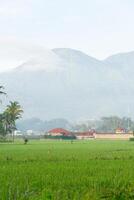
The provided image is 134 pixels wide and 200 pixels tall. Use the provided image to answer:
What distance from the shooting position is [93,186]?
13734mm

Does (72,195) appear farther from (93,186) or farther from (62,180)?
(62,180)

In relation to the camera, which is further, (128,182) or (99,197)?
(128,182)

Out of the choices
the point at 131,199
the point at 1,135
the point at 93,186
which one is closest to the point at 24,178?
the point at 93,186

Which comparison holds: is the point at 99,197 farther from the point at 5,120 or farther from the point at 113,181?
the point at 5,120

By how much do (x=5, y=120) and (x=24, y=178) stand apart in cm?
8443

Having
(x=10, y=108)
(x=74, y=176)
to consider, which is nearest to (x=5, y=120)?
(x=10, y=108)

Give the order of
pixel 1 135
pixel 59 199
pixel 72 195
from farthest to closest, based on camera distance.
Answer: pixel 1 135 → pixel 72 195 → pixel 59 199

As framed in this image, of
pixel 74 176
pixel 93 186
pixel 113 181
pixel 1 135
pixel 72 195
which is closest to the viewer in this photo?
pixel 72 195

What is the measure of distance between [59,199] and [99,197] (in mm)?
954

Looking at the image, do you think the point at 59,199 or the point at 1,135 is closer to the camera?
the point at 59,199

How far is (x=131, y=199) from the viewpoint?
1130 centimetres

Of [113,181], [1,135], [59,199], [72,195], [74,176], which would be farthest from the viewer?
[1,135]

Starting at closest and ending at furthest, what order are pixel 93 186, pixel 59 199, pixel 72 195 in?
pixel 59 199, pixel 72 195, pixel 93 186

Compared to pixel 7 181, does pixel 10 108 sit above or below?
above
